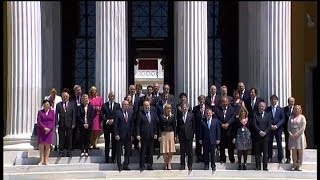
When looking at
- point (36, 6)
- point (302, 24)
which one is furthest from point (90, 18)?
point (302, 24)

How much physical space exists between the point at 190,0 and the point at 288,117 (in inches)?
223

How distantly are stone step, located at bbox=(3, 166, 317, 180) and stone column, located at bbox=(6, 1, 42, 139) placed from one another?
3.23 m

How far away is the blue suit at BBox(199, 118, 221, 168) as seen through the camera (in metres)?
21.2

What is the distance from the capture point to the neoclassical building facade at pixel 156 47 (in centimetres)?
2456

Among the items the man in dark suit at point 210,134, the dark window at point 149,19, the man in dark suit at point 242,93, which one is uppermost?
A: the dark window at point 149,19

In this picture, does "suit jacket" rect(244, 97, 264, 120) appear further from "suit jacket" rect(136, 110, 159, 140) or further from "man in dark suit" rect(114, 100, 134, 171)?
"man in dark suit" rect(114, 100, 134, 171)

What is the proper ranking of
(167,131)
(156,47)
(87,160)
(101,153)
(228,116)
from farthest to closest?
(156,47), (101,153), (87,160), (228,116), (167,131)

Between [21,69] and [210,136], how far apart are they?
24.7 ft

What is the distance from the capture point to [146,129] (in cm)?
2111

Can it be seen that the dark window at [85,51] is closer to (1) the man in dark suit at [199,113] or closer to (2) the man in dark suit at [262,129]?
(1) the man in dark suit at [199,113]

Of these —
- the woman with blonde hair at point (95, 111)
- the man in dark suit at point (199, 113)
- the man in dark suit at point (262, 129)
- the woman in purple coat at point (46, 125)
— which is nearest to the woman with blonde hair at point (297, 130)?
the man in dark suit at point (262, 129)

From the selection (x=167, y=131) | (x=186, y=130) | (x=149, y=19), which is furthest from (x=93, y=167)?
(x=149, y=19)

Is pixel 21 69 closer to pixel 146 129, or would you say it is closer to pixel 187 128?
pixel 146 129

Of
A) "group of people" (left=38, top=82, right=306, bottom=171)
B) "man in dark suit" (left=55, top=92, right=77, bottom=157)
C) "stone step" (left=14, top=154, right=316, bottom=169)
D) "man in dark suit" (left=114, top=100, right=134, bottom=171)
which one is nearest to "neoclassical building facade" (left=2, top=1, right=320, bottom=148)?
"stone step" (left=14, top=154, right=316, bottom=169)
